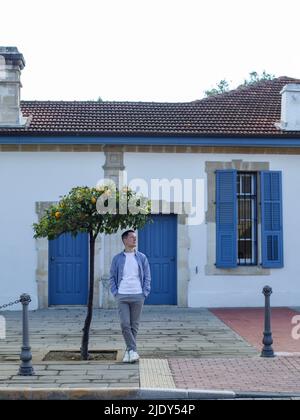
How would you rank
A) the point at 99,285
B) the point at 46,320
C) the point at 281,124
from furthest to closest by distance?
the point at 281,124, the point at 99,285, the point at 46,320

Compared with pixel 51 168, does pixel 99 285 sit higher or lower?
lower

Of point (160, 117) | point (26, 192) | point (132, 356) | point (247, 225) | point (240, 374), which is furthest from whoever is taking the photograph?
point (160, 117)

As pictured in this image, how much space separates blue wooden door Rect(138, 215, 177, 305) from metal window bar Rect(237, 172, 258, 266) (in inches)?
60.9

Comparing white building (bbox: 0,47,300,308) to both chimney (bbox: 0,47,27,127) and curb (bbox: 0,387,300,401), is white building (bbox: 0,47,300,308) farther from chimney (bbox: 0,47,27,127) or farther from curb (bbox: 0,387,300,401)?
curb (bbox: 0,387,300,401)

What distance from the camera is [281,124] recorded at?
46.7ft

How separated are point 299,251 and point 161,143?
13.1 ft

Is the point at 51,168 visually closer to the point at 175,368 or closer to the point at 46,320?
the point at 46,320

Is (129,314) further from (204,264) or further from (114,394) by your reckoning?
(204,264)

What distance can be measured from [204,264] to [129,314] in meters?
5.64

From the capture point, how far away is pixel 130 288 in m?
8.10

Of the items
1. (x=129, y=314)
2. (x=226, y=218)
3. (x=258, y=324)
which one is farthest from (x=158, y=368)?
(x=226, y=218)

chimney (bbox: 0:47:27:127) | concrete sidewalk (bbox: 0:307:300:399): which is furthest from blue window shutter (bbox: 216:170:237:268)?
A: chimney (bbox: 0:47:27:127)
